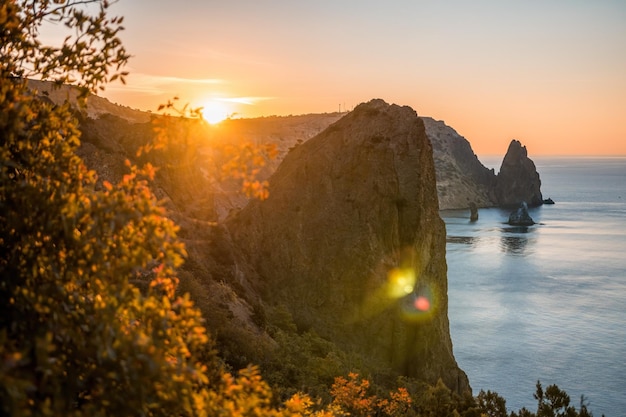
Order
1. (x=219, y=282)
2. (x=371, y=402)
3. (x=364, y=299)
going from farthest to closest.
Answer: (x=364, y=299)
(x=219, y=282)
(x=371, y=402)

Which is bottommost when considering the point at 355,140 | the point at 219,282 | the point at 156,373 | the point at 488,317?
the point at 488,317

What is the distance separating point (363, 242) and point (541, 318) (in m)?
51.4

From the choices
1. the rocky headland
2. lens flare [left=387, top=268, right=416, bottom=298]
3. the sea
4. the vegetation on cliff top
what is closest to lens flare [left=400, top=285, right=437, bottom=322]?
the rocky headland

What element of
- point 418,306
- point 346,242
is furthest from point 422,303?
point 346,242

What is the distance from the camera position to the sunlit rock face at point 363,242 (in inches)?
1932

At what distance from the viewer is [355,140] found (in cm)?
5322

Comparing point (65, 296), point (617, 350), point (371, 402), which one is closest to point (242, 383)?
point (65, 296)

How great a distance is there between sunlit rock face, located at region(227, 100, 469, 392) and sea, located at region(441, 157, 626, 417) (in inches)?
655

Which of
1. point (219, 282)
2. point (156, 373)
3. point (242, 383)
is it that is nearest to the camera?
point (156, 373)

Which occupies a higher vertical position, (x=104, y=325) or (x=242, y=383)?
(x=104, y=325)

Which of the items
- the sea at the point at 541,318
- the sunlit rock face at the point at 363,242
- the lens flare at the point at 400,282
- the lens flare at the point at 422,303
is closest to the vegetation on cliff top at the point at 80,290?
the sea at the point at 541,318

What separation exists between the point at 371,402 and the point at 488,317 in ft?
196

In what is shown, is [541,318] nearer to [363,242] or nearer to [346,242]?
[363,242]

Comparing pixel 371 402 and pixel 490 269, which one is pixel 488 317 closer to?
pixel 490 269
